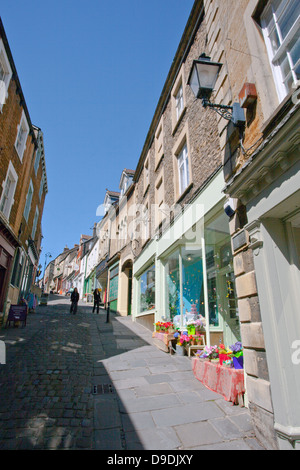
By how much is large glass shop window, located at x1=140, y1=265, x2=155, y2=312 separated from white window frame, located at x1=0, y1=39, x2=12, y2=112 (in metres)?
8.39

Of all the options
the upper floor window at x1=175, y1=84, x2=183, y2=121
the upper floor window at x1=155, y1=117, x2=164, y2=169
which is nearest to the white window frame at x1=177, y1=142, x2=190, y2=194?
the upper floor window at x1=175, y1=84, x2=183, y2=121

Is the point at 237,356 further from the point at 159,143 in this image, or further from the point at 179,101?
the point at 159,143

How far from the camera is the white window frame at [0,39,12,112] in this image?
890 cm

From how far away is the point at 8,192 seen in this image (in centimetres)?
1084

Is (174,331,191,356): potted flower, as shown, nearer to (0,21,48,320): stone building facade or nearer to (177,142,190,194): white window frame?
(177,142,190,194): white window frame

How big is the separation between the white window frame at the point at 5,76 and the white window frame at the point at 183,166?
22.1 ft

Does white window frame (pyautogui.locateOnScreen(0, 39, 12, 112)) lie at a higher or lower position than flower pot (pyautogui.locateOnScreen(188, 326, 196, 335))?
higher

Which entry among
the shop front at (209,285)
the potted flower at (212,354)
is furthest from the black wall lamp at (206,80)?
the potted flower at (212,354)

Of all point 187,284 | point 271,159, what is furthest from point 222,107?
point 187,284

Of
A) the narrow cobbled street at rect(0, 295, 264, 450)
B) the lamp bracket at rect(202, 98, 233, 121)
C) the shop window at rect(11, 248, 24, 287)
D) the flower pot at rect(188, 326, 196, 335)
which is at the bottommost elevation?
the narrow cobbled street at rect(0, 295, 264, 450)

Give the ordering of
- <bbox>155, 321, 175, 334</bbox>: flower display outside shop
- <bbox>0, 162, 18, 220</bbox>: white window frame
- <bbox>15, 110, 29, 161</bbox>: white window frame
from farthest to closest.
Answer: <bbox>15, 110, 29, 161</bbox>: white window frame
<bbox>0, 162, 18, 220</bbox>: white window frame
<bbox>155, 321, 175, 334</bbox>: flower display outside shop

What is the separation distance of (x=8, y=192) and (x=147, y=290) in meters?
7.38

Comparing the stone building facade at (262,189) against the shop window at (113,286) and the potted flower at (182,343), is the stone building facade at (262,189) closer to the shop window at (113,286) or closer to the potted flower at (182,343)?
the potted flower at (182,343)

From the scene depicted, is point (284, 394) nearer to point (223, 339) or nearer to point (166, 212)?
point (223, 339)
